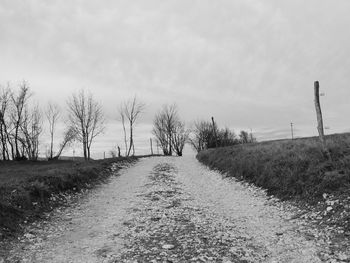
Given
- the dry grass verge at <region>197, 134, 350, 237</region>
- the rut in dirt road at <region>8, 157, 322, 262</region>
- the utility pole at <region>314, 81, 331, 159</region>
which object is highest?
the utility pole at <region>314, 81, 331, 159</region>

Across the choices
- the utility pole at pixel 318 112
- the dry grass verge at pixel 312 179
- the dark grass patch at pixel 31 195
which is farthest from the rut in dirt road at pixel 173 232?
the utility pole at pixel 318 112

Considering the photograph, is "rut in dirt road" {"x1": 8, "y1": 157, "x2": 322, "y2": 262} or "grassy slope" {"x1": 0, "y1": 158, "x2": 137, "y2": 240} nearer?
"rut in dirt road" {"x1": 8, "y1": 157, "x2": 322, "y2": 262}

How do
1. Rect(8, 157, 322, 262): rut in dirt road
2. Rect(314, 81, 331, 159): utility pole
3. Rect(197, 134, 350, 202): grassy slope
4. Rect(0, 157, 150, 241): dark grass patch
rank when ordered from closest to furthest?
Rect(8, 157, 322, 262): rut in dirt road, Rect(0, 157, 150, 241): dark grass patch, Rect(197, 134, 350, 202): grassy slope, Rect(314, 81, 331, 159): utility pole

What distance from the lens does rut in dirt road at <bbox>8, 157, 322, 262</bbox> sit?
253 inches

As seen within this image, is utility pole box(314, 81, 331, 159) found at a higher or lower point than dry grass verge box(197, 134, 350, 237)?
higher

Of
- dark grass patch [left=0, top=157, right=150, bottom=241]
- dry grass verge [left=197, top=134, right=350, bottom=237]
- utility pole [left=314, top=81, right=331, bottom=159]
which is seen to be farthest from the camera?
utility pole [left=314, top=81, right=331, bottom=159]

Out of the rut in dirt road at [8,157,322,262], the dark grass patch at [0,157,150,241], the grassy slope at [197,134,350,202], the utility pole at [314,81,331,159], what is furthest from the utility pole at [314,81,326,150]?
the dark grass patch at [0,157,150,241]

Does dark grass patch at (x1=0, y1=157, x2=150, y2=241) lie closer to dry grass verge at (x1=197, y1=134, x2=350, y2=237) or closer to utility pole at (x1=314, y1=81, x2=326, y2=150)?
dry grass verge at (x1=197, y1=134, x2=350, y2=237)

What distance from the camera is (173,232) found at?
7.95 m

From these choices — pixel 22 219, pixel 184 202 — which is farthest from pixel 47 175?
pixel 184 202

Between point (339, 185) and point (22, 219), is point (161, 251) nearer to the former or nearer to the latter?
point (22, 219)

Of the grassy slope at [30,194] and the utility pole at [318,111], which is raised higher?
the utility pole at [318,111]

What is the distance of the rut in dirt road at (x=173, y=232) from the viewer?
642 cm

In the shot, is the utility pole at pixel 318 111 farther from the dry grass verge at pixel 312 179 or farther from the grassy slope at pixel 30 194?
the grassy slope at pixel 30 194
